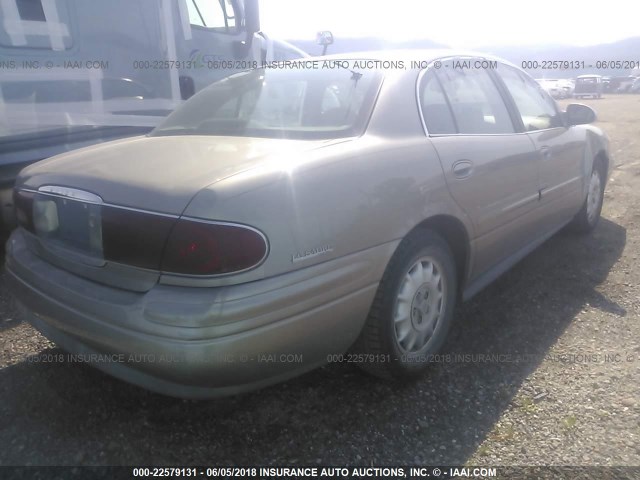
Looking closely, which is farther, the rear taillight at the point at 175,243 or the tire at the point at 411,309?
the tire at the point at 411,309

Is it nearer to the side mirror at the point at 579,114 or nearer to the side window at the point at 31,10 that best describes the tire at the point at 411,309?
the side mirror at the point at 579,114

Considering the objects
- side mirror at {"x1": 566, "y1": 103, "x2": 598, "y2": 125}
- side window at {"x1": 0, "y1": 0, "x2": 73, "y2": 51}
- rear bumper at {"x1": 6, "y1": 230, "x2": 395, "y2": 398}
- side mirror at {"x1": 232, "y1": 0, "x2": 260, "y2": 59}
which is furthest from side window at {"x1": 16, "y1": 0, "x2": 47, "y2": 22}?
side mirror at {"x1": 566, "y1": 103, "x2": 598, "y2": 125}

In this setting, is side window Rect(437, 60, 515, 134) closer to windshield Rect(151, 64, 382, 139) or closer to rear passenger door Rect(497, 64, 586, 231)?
rear passenger door Rect(497, 64, 586, 231)

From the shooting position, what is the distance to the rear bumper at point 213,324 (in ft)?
5.63

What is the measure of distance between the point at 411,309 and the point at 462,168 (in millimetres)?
717

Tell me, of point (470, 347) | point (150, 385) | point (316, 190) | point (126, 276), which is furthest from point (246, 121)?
point (470, 347)

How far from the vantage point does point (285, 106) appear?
8.47ft

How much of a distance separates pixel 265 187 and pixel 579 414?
1.64 meters

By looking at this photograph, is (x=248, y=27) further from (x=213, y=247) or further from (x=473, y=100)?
(x=213, y=247)

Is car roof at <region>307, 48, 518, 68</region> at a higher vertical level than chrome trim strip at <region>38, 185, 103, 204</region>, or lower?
higher

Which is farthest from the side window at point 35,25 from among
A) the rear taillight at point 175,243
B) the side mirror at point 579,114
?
the side mirror at point 579,114

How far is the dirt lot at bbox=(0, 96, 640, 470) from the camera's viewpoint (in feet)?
6.70

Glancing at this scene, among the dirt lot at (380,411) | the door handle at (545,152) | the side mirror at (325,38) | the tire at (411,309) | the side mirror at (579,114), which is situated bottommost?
the dirt lot at (380,411)

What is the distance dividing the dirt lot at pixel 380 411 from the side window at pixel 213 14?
12.1 feet
